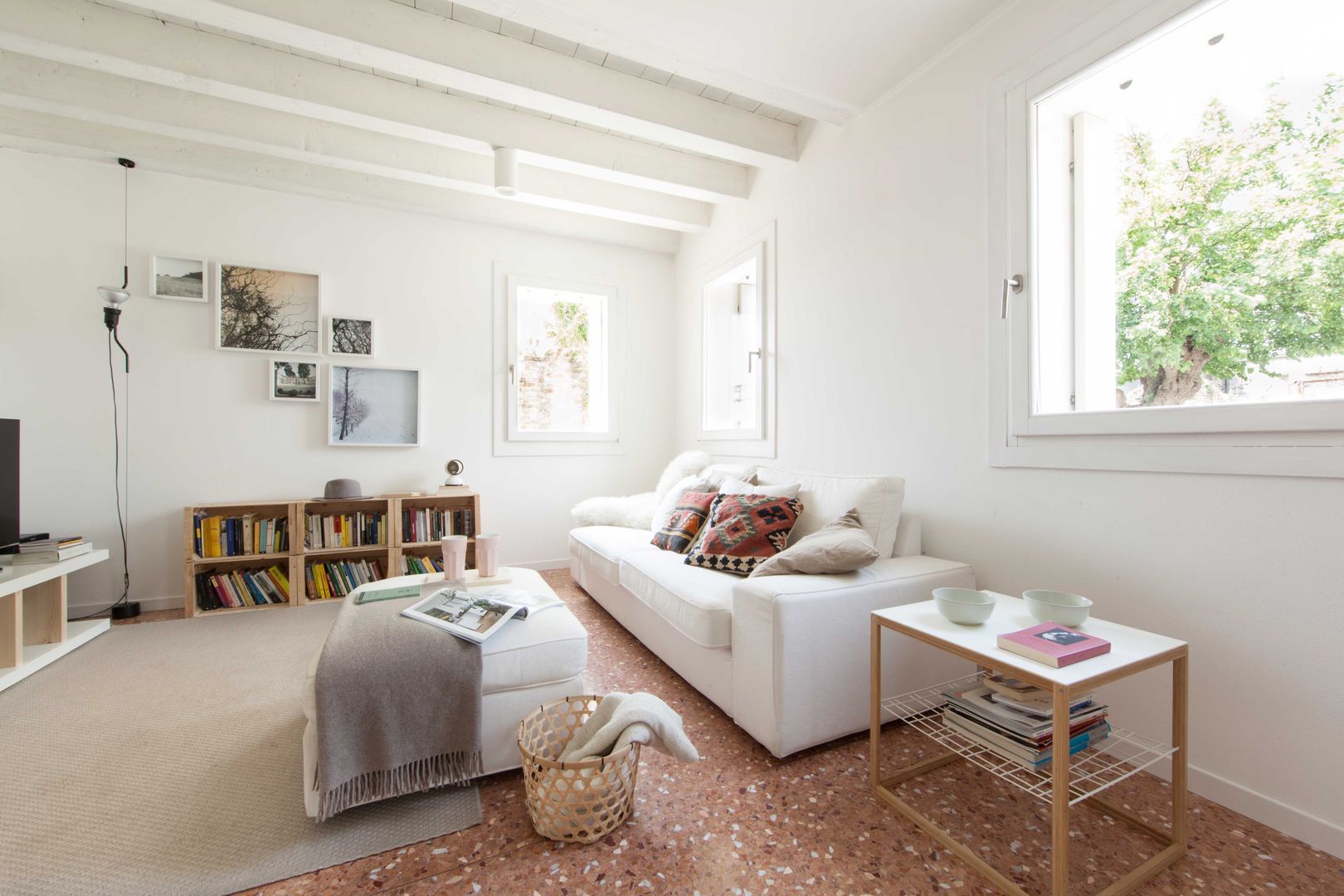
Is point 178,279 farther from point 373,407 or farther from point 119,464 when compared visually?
point 373,407

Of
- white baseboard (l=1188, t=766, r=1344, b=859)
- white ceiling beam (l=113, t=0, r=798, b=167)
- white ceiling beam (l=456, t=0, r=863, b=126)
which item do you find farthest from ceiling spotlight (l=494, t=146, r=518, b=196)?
white baseboard (l=1188, t=766, r=1344, b=859)

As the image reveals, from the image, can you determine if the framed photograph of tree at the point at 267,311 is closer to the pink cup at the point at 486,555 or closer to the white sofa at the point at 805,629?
the pink cup at the point at 486,555

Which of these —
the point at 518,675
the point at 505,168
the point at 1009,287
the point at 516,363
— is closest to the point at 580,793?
the point at 518,675

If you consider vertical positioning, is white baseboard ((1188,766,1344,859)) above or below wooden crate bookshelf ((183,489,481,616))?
below

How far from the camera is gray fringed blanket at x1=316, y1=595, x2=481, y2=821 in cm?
139

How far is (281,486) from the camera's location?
11.4 ft

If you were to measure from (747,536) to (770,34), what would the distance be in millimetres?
2008

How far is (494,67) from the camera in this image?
2.37m

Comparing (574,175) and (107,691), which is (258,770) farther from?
(574,175)

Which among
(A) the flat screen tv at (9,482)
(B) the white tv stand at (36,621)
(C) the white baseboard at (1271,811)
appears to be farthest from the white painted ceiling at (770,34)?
(B) the white tv stand at (36,621)

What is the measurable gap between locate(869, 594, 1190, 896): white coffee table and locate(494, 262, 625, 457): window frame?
298 cm

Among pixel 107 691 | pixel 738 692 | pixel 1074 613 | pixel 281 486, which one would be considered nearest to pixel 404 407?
pixel 281 486

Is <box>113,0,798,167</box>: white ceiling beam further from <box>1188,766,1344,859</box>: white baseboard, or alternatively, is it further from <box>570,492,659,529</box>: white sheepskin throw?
<box>1188,766,1344,859</box>: white baseboard

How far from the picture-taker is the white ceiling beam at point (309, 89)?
84.5 inches
